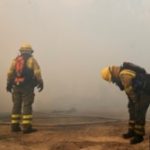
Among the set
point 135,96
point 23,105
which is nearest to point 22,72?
point 23,105

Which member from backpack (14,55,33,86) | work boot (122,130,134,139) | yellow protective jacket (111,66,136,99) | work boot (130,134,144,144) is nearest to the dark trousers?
backpack (14,55,33,86)

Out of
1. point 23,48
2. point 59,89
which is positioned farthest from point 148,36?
point 23,48

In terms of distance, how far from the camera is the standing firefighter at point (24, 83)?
11866 millimetres

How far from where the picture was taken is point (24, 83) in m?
12.0

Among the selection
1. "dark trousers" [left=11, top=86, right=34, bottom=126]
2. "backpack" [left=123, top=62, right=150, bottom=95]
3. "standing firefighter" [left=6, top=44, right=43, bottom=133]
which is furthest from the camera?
"standing firefighter" [left=6, top=44, right=43, bottom=133]

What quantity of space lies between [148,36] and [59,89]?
6.09 m

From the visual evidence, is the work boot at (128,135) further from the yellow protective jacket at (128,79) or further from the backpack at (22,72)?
the backpack at (22,72)

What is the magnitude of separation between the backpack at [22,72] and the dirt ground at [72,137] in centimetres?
132

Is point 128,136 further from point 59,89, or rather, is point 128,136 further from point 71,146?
point 59,89

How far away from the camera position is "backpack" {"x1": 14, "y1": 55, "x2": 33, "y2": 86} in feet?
39.1

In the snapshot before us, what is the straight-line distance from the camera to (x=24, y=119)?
11719 millimetres

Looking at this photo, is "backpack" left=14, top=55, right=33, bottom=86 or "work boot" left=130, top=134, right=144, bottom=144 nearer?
"work boot" left=130, top=134, right=144, bottom=144

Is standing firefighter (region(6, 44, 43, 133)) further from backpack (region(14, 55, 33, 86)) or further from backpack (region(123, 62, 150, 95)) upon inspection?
backpack (region(123, 62, 150, 95))

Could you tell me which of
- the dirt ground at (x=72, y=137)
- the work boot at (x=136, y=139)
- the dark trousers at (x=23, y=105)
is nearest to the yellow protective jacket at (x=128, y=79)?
the work boot at (x=136, y=139)
